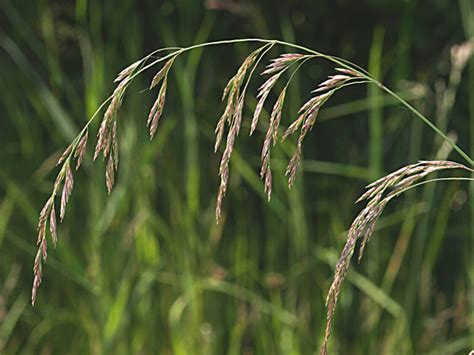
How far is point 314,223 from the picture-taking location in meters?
2.82

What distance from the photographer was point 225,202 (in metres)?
2.65

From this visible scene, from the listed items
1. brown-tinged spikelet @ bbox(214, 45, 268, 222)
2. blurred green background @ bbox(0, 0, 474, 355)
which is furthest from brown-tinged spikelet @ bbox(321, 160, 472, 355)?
blurred green background @ bbox(0, 0, 474, 355)

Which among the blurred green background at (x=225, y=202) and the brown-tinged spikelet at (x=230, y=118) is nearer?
the brown-tinged spikelet at (x=230, y=118)

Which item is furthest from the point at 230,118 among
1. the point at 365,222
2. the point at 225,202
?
the point at 225,202

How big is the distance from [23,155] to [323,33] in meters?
0.97

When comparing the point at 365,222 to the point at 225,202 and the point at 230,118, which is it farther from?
the point at 225,202

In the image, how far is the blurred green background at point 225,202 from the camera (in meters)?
2.16

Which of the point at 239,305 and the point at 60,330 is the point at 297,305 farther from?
the point at 60,330

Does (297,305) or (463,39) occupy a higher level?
(463,39)

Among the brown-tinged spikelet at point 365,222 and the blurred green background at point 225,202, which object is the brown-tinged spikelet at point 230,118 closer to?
the brown-tinged spikelet at point 365,222

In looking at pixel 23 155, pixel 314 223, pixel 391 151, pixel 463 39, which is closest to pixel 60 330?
pixel 23 155

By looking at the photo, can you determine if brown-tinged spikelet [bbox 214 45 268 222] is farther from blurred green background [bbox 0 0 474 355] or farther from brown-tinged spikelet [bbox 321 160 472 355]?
blurred green background [bbox 0 0 474 355]

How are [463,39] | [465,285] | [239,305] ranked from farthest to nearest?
1. [463,39]
2. [465,285]
3. [239,305]

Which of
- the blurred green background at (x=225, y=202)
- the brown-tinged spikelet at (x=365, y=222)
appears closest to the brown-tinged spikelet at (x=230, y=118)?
the brown-tinged spikelet at (x=365, y=222)
